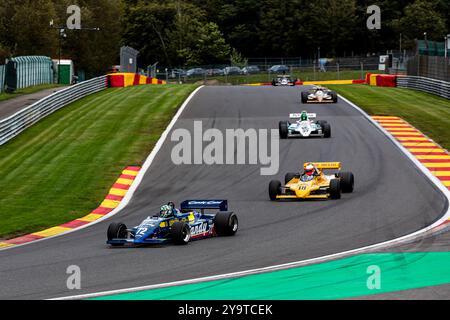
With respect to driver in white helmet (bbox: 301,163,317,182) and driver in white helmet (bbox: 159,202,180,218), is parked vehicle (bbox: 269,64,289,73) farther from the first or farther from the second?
driver in white helmet (bbox: 159,202,180,218)

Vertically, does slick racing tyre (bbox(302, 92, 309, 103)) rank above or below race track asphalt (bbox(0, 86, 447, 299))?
above

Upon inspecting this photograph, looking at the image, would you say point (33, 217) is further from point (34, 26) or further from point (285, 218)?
point (34, 26)

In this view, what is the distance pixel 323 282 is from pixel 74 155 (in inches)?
801

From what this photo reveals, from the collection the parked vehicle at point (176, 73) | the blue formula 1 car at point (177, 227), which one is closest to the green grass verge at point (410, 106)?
the blue formula 1 car at point (177, 227)

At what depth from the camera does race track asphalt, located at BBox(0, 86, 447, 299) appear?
48.0ft

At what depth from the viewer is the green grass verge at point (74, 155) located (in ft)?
78.6

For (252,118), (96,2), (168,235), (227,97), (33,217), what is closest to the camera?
(168,235)

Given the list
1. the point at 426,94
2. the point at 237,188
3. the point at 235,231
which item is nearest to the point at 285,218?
the point at 235,231

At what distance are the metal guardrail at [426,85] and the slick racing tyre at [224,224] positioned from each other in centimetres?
3308

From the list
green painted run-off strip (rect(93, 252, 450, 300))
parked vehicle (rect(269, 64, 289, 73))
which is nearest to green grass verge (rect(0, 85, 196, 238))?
green painted run-off strip (rect(93, 252, 450, 300))

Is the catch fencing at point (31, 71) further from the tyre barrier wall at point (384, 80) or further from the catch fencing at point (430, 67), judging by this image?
the catch fencing at point (430, 67)

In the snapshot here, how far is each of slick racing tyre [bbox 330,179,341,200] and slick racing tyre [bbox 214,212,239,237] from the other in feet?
15.3

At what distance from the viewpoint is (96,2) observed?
11594 centimetres
